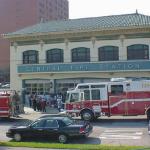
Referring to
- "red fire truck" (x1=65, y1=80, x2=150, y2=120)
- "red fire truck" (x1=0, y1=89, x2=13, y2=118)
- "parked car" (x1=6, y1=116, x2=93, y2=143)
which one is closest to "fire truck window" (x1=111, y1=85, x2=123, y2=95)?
"red fire truck" (x1=65, y1=80, x2=150, y2=120)

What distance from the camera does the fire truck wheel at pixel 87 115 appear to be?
2888 cm

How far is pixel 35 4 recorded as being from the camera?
11981 cm

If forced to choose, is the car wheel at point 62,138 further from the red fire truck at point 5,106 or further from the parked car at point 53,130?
the red fire truck at point 5,106

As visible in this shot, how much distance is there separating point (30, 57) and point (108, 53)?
31.5ft

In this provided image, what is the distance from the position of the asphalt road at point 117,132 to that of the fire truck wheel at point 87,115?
573mm

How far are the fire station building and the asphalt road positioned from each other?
1145 centimetres

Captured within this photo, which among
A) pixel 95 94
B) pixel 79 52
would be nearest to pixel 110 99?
pixel 95 94

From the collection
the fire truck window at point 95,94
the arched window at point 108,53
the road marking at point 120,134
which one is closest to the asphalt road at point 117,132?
the road marking at point 120,134

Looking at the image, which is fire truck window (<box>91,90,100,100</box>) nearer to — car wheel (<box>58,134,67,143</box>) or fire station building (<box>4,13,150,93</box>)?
car wheel (<box>58,134,67,143</box>)

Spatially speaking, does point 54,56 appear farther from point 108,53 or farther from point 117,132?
point 117,132

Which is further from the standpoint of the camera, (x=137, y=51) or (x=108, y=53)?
(x=108, y=53)

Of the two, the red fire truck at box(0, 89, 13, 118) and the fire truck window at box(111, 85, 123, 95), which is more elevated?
the fire truck window at box(111, 85, 123, 95)

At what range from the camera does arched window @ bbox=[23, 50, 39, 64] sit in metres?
46.2

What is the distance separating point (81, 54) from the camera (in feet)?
144
